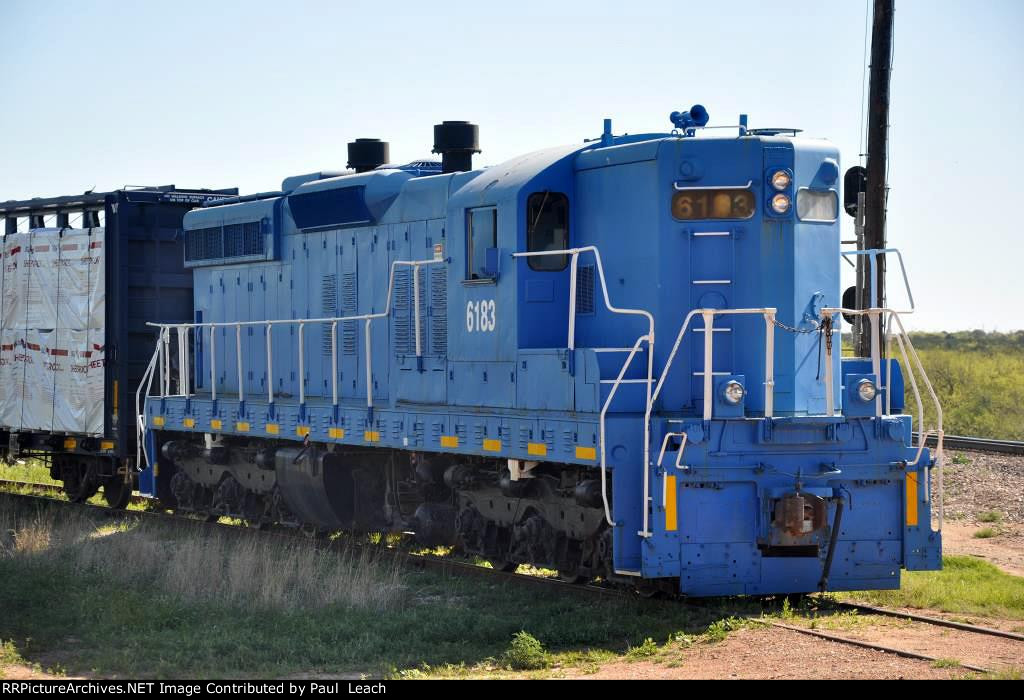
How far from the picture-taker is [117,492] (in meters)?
19.1

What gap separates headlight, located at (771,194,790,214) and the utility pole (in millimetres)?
5152

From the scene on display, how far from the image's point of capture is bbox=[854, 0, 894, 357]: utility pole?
15.9 m

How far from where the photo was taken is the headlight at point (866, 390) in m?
10.5

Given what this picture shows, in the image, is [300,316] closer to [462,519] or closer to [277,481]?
[277,481]

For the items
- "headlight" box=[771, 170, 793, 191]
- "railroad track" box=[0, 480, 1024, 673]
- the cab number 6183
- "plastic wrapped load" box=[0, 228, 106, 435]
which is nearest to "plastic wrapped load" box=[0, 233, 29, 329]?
"plastic wrapped load" box=[0, 228, 106, 435]

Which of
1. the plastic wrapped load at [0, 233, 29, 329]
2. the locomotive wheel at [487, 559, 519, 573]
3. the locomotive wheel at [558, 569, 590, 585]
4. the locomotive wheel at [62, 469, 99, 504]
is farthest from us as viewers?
the plastic wrapped load at [0, 233, 29, 329]

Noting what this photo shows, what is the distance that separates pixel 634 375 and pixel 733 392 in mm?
979

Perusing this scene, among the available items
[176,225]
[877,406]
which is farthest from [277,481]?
[877,406]

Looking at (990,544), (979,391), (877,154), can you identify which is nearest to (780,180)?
(877,154)

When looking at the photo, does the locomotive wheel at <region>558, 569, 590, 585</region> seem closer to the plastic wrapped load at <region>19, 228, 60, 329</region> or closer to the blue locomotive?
the blue locomotive

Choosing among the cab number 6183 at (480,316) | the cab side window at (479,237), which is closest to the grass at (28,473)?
the cab number 6183 at (480,316)

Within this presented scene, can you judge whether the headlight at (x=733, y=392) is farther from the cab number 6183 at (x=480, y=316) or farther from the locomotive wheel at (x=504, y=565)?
the locomotive wheel at (x=504, y=565)

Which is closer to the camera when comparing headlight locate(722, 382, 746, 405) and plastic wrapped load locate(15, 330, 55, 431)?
headlight locate(722, 382, 746, 405)

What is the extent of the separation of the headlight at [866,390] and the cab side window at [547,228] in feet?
8.93
